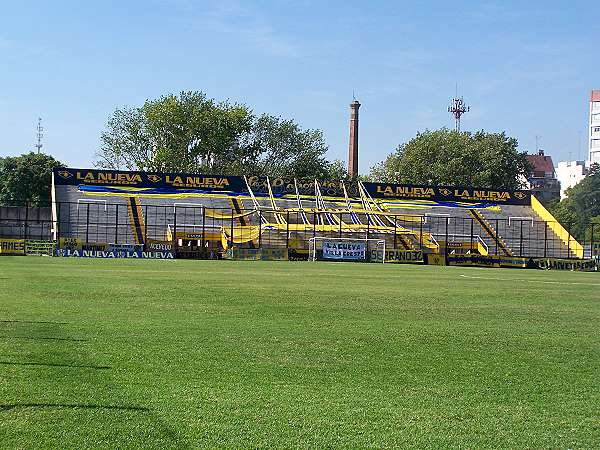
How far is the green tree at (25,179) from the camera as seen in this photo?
102 meters

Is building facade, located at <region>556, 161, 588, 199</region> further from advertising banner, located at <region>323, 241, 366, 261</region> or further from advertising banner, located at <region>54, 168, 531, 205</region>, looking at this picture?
advertising banner, located at <region>323, 241, 366, 261</region>

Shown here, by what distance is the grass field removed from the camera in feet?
25.8

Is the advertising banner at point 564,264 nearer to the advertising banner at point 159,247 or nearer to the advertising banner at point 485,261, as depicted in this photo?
the advertising banner at point 485,261

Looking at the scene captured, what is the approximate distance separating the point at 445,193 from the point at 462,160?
23.3 meters

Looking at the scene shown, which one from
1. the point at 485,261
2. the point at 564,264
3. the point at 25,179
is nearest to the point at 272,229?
the point at 485,261

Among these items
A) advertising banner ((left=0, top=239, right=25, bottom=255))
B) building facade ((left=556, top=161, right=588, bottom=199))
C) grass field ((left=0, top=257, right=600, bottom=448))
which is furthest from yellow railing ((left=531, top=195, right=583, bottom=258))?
building facade ((left=556, top=161, right=588, bottom=199))

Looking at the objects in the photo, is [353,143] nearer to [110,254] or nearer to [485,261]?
[485,261]

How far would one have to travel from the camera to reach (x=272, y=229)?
235ft

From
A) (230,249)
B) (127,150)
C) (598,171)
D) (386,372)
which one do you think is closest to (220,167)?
(127,150)

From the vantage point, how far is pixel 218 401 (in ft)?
29.6

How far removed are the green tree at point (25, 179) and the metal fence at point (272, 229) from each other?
62.1ft

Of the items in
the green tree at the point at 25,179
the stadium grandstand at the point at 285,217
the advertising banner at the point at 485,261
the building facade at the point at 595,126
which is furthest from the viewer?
the building facade at the point at 595,126

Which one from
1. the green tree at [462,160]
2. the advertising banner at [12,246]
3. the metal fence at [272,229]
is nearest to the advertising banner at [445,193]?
the metal fence at [272,229]

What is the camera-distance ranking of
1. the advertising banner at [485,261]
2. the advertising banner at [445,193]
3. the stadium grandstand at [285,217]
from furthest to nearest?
the advertising banner at [445,193] < the stadium grandstand at [285,217] < the advertising banner at [485,261]
